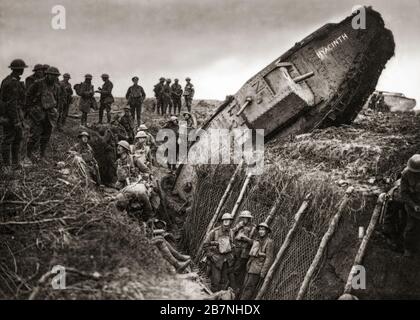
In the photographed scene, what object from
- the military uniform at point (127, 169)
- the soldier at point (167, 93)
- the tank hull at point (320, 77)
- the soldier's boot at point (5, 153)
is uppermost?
the soldier at point (167, 93)

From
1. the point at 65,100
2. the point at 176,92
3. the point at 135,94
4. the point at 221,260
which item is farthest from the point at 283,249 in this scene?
the point at 176,92

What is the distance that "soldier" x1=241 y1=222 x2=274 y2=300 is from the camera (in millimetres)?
7879

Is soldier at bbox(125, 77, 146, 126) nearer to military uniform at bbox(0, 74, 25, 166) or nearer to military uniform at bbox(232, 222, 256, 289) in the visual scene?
military uniform at bbox(0, 74, 25, 166)

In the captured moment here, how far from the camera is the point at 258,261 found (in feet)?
26.0

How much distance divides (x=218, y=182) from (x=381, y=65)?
478 centimetres

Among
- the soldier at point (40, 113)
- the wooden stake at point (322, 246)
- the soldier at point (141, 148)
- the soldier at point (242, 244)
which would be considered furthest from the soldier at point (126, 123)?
the wooden stake at point (322, 246)

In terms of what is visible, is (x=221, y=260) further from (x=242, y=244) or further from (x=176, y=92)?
(x=176, y=92)

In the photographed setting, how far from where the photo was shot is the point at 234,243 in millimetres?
8406

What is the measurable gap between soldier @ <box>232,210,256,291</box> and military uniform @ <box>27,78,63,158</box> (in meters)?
4.71

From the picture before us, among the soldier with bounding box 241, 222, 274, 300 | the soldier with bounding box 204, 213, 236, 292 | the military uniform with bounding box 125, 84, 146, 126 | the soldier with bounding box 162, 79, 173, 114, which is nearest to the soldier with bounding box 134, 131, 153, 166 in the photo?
the soldier with bounding box 204, 213, 236, 292

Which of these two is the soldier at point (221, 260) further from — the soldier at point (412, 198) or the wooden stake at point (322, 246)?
the soldier at point (412, 198)

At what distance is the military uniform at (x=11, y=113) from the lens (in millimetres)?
8797

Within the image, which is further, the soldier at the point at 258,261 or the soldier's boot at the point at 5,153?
the soldier's boot at the point at 5,153
